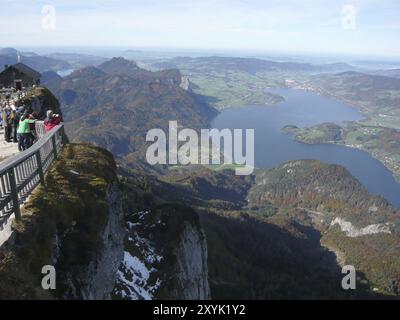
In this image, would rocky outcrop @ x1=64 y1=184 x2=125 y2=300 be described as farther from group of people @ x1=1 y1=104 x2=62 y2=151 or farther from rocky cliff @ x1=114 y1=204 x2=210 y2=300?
rocky cliff @ x1=114 y1=204 x2=210 y2=300

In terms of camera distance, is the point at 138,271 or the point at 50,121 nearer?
the point at 50,121

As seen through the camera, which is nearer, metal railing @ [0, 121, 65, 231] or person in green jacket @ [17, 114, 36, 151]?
metal railing @ [0, 121, 65, 231]

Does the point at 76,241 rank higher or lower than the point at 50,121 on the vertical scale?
lower

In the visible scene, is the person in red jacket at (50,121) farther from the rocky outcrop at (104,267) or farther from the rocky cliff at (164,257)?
the rocky cliff at (164,257)

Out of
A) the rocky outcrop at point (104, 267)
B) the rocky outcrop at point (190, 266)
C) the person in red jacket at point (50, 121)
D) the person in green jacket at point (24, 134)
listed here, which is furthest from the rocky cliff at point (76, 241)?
the rocky outcrop at point (190, 266)

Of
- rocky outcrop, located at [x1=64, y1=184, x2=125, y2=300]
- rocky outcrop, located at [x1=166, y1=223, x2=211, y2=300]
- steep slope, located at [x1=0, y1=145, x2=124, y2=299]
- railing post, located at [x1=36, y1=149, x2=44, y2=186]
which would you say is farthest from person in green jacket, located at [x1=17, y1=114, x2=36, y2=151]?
rocky outcrop, located at [x1=166, y1=223, x2=211, y2=300]

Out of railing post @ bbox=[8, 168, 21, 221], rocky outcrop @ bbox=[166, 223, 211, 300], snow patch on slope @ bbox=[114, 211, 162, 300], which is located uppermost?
railing post @ bbox=[8, 168, 21, 221]

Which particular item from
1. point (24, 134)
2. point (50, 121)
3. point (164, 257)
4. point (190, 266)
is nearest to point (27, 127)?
point (24, 134)

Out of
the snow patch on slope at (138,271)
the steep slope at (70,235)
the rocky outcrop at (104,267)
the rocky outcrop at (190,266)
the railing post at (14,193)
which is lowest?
the rocky outcrop at (190,266)

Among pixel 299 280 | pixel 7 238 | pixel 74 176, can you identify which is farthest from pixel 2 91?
pixel 299 280

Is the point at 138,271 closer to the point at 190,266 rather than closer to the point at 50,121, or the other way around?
the point at 190,266

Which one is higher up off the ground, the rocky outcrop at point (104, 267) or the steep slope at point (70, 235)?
the steep slope at point (70, 235)
